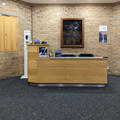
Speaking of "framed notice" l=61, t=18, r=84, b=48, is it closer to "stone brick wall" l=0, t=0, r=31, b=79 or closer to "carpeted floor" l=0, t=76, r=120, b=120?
"stone brick wall" l=0, t=0, r=31, b=79

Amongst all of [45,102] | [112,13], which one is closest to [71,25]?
[112,13]

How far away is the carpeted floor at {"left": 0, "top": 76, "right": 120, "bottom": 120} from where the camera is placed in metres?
3.03

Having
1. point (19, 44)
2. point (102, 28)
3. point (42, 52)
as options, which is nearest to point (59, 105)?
point (42, 52)

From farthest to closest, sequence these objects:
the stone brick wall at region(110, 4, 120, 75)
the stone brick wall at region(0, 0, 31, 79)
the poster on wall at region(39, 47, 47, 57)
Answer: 1. the stone brick wall at region(110, 4, 120, 75)
2. the stone brick wall at region(0, 0, 31, 79)
3. the poster on wall at region(39, 47, 47, 57)

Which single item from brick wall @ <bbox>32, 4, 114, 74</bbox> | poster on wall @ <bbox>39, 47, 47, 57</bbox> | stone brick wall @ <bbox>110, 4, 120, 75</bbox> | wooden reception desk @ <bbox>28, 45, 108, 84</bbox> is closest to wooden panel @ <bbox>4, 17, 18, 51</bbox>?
brick wall @ <bbox>32, 4, 114, 74</bbox>

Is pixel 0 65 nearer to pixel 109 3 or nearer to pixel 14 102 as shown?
pixel 14 102

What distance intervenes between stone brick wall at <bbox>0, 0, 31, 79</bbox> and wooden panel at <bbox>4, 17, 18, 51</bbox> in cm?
22

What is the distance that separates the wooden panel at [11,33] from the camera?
7184 millimetres

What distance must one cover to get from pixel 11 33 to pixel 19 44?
668mm

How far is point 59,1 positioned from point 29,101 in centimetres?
564

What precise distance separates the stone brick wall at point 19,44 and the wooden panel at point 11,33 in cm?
22

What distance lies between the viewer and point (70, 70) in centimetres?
544

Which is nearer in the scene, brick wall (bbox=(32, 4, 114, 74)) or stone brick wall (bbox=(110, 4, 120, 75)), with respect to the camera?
stone brick wall (bbox=(110, 4, 120, 75))

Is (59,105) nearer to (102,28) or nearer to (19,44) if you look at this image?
(19,44)
